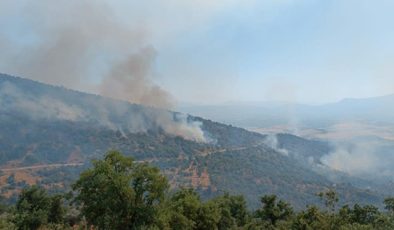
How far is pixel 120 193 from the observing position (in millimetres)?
35281

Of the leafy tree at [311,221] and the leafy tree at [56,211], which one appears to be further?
the leafy tree at [56,211]

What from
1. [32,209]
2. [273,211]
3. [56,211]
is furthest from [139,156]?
[32,209]

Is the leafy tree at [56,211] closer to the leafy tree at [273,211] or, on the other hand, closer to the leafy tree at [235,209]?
the leafy tree at [235,209]

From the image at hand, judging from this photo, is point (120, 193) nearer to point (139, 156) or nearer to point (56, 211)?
point (56, 211)

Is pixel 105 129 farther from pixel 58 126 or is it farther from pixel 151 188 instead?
pixel 151 188

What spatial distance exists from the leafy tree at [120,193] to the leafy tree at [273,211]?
27557mm

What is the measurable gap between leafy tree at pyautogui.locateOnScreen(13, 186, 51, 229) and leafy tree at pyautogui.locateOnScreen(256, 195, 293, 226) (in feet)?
98.1

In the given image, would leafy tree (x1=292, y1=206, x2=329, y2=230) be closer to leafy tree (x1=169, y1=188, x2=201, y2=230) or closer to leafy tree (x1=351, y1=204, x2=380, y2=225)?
leafy tree (x1=351, y1=204, x2=380, y2=225)

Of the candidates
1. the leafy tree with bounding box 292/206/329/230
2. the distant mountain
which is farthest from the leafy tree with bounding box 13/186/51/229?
the distant mountain

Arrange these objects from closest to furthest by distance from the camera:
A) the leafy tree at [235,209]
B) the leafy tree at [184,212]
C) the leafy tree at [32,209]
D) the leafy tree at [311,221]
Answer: the leafy tree at [184,212] → the leafy tree at [311,221] → the leafy tree at [32,209] → the leafy tree at [235,209]

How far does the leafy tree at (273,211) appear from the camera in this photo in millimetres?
60219

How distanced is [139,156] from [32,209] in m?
106

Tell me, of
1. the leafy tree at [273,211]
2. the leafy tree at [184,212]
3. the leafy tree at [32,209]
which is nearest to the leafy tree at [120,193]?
the leafy tree at [184,212]

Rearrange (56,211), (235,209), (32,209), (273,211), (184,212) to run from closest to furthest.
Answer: (184,212)
(32,209)
(56,211)
(273,211)
(235,209)
